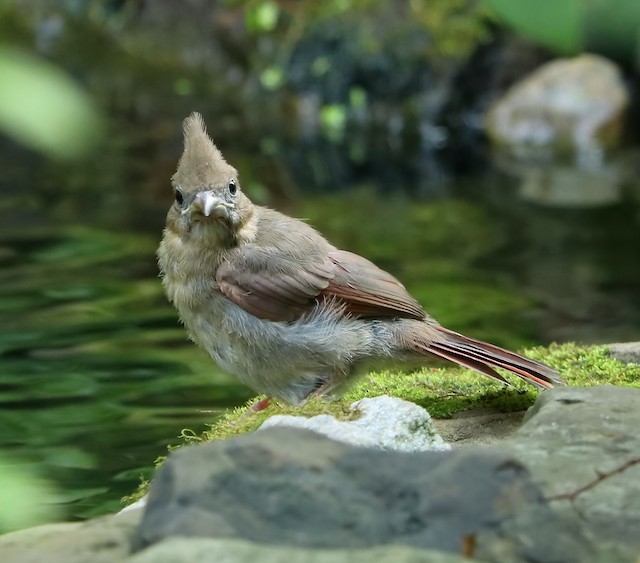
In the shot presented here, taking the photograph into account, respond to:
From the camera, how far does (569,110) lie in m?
12.3

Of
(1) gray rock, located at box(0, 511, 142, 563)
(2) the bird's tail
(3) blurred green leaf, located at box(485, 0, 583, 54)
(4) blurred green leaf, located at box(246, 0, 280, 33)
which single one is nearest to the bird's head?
(2) the bird's tail

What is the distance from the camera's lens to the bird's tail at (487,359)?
4195mm

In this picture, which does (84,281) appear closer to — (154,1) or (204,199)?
(204,199)

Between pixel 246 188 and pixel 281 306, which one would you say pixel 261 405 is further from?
pixel 246 188

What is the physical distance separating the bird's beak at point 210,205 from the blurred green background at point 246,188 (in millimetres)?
410

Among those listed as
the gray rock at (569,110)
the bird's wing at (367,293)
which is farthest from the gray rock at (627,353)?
the gray rock at (569,110)

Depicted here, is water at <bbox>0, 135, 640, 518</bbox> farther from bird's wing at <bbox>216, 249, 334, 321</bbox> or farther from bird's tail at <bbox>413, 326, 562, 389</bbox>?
bird's tail at <bbox>413, 326, 562, 389</bbox>

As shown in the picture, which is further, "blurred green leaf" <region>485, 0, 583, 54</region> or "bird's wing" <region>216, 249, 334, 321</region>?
"blurred green leaf" <region>485, 0, 583, 54</region>

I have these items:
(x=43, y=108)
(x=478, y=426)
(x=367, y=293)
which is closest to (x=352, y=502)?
(x=43, y=108)

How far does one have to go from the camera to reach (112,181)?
36.4 feet

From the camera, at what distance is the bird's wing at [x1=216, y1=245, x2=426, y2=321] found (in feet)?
14.1

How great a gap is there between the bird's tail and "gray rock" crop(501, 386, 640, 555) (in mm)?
712

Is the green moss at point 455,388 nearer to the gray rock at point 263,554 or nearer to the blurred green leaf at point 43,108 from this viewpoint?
the gray rock at point 263,554

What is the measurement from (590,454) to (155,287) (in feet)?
17.8
